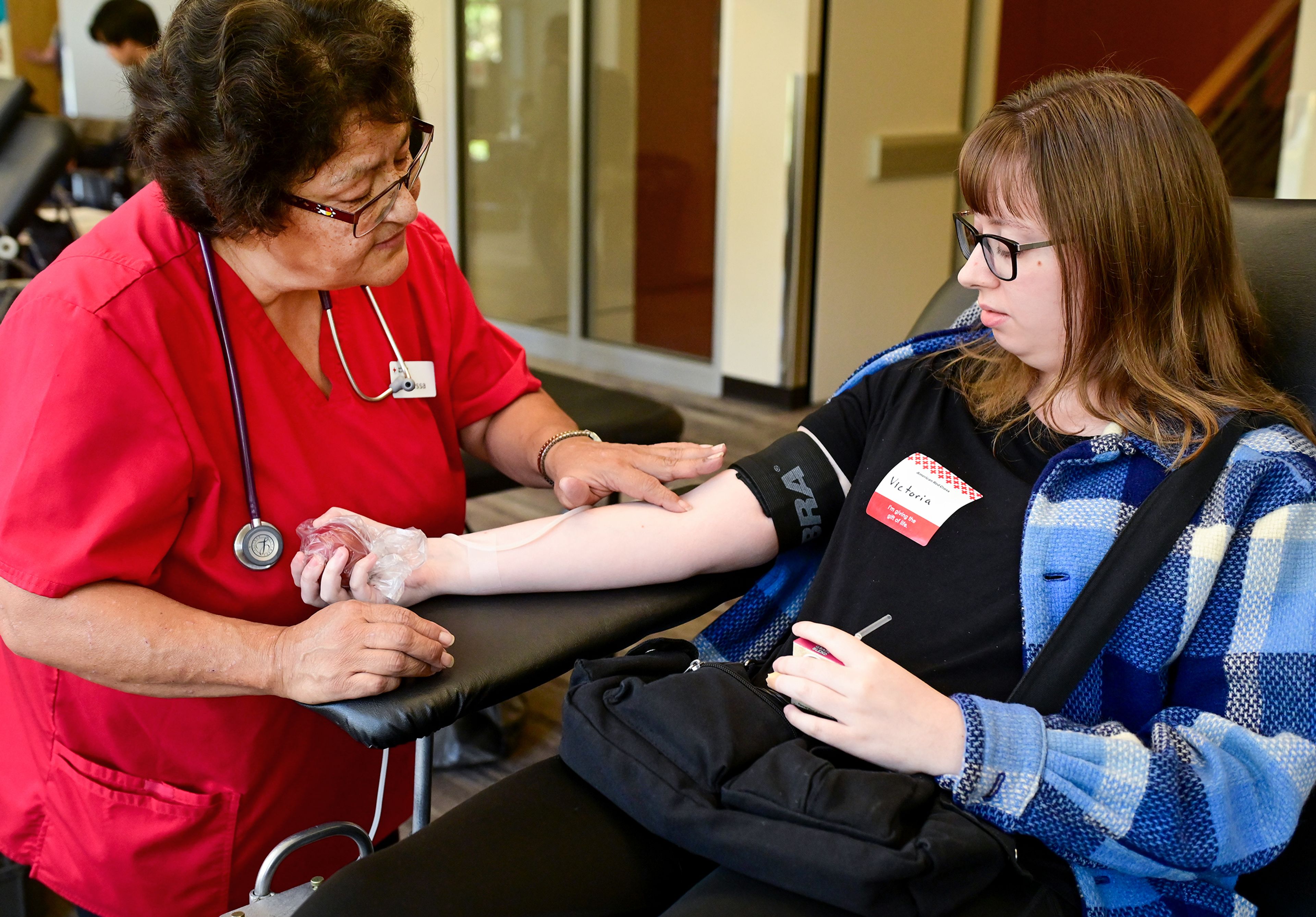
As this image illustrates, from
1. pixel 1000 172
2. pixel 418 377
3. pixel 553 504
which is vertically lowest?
pixel 553 504

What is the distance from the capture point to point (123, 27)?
4.95 meters

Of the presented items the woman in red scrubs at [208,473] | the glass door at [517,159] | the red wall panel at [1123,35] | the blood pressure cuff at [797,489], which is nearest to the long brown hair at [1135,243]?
the blood pressure cuff at [797,489]

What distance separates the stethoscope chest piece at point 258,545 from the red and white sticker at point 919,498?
632 mm

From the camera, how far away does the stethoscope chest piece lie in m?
1.13

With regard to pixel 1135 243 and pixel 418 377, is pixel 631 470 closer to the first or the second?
pixel 418 377

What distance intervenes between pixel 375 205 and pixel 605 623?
1.65 ft

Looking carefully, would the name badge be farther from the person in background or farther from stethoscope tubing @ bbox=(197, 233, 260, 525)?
the person in background

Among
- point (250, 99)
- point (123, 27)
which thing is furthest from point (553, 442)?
point (123, 27)

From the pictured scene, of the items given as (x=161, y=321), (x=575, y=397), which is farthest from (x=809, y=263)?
(x=161, y=321)

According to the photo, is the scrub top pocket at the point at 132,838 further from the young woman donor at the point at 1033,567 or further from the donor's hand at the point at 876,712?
the donor's hand at the point at 876,712

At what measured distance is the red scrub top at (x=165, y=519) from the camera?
3.31 feet

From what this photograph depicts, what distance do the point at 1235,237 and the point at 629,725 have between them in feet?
2.79

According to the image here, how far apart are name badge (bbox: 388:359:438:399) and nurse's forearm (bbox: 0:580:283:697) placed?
14.9 inches

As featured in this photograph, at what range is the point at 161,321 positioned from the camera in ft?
3.57
